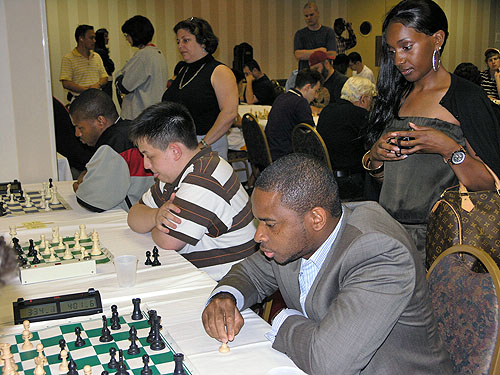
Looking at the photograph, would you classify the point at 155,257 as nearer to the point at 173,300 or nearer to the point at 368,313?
the point at 173,300

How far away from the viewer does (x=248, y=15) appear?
10664mm

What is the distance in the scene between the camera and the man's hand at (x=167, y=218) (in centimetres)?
214

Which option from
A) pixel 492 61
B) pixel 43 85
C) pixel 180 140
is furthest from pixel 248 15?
pixel 180 140

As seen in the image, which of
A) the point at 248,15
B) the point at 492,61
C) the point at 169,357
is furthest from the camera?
the point at 248,15

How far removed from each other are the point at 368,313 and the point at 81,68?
19.8 feet

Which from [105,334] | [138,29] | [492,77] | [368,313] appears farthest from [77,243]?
[492,77]

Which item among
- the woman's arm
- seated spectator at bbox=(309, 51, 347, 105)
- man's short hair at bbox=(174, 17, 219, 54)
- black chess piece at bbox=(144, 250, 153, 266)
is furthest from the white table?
seated spectator at bbox=(309, 51, 347, 105)

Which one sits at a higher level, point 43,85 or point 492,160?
point 43,85

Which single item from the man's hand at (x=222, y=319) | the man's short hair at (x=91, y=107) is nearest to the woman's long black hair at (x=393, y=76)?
the man's hand at (x=222, y=319)

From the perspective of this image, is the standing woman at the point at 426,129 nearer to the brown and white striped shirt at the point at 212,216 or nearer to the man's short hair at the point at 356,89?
the brown and white striped shirt at the point at 212,216

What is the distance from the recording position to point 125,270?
5.87 ft

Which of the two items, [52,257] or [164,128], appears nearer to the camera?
[52,257]

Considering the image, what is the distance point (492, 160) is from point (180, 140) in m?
1.16

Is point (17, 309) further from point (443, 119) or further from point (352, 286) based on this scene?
point (443, 119)
